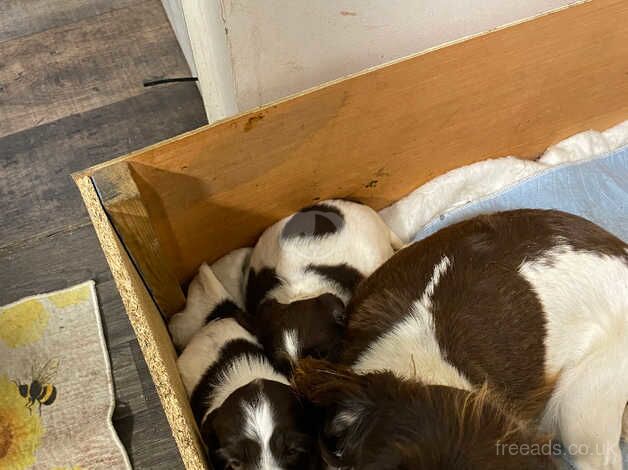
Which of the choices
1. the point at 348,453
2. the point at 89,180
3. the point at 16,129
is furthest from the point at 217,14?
the point at 16,129

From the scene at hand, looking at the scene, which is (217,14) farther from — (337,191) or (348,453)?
(348,453)

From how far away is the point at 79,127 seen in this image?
217 cm

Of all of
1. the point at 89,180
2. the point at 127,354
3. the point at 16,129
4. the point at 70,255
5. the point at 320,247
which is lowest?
the point at 127,354

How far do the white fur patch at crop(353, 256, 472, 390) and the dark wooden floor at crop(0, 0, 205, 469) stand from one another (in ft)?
2.47

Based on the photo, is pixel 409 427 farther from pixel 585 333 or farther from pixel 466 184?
pixel 466 184

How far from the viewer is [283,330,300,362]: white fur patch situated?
1361mm

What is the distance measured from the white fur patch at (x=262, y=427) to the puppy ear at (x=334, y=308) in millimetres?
283

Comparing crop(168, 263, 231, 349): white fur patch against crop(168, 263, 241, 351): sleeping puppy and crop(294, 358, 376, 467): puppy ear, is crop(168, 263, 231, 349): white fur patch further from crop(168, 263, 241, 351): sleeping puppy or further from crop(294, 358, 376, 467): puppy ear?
crop(294, 358, 376, 467): puppy ear

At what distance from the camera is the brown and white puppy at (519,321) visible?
117cm

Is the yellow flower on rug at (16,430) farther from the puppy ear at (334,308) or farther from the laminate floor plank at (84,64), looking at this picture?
the laminate floor plank at (84,64)

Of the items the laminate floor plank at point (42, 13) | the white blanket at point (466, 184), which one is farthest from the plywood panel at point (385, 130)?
the laminate floor plank at point (42, 13)

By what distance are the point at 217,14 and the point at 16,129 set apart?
4.01ft

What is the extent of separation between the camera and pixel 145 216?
52.2 inches

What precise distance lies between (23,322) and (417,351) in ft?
4.01
